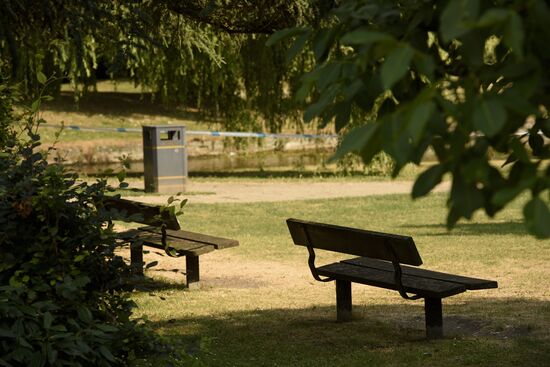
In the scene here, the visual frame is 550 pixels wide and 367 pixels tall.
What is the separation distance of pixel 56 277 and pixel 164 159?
15.3 meters

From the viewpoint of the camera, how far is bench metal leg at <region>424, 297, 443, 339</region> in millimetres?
7305

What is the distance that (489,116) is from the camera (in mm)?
2354

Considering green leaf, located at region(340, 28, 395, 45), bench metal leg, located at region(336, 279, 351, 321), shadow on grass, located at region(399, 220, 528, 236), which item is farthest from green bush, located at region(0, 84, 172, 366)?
shadow on grass, located at region(399, 220, 528, 236)

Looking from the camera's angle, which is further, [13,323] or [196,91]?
[196,91]

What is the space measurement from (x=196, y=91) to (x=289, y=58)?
67.0 ft

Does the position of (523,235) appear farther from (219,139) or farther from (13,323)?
(219,139)

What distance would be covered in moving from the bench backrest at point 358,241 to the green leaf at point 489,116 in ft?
15.7

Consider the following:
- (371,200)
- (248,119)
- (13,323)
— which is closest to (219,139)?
(248,119)

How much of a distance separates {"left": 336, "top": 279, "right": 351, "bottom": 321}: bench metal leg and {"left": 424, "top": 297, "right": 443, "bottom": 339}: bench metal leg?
953 mm

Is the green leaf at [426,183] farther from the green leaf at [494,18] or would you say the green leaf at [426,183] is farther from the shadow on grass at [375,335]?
the shadow on grass at [375,335]

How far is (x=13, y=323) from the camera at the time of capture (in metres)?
4.38

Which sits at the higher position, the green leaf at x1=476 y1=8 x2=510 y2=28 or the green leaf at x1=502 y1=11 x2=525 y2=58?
the green leaf at x1=476 y1=8 x2=510 y2=28

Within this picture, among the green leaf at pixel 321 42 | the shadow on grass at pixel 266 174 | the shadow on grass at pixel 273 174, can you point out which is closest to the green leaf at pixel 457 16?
the green leaf at pixel 321 42

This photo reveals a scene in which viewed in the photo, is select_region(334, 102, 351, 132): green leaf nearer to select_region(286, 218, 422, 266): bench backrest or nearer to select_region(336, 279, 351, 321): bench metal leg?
select_region(286, 218, 422, 266): bench backrest
